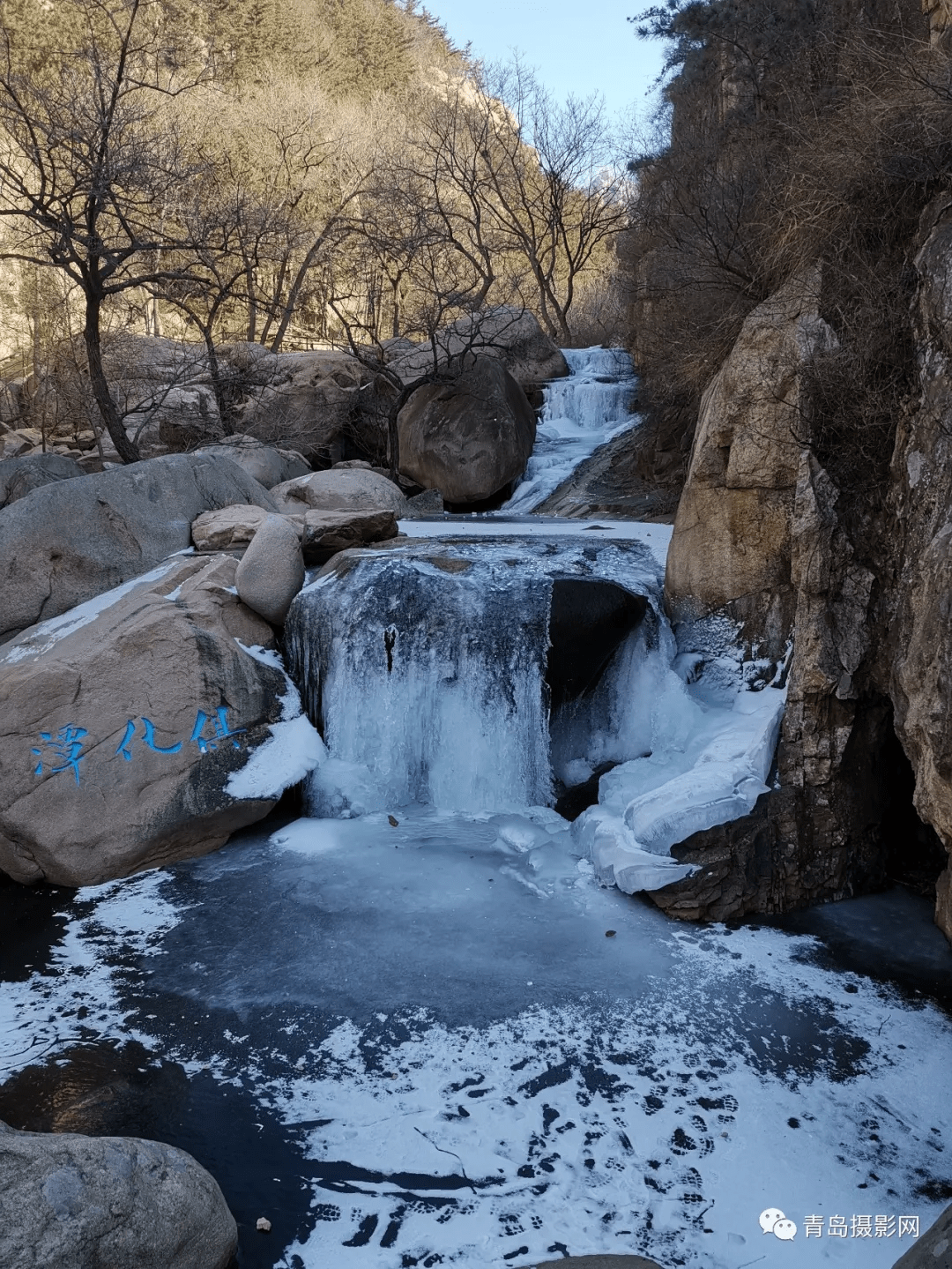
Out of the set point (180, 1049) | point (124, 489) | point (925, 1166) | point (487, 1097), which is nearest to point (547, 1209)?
point (487, 1097)

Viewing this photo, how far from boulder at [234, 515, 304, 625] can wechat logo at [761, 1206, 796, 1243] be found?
475 centimetres

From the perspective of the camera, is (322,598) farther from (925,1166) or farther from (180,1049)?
(925,1166)

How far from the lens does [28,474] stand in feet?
28.2

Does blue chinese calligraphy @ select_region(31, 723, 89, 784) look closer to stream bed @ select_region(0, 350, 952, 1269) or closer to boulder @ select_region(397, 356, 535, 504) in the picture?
stream bed @ select_region(0, 350, 952, 1269)

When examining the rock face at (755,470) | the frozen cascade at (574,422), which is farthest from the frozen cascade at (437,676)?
the frozen cascade at (574,422)

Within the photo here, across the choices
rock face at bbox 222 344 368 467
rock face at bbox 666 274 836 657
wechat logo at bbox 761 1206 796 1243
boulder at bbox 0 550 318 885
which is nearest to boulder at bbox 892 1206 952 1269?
wechat logo at bbox 761 1206 796 1243

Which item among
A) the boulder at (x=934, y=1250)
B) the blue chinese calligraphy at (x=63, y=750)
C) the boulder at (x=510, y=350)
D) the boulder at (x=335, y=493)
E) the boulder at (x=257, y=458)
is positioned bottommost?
the blue chinese calligraphy at (x=63, y=750)

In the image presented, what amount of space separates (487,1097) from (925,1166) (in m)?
1.49

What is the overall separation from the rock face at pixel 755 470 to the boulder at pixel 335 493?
3737 mm

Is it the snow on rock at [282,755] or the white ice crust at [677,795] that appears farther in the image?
the snow on rock at [282,755]

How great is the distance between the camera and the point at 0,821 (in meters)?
5.24

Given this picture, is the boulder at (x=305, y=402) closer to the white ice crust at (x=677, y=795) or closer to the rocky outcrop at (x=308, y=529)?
the rocky outcrop at (x=308, y=529)

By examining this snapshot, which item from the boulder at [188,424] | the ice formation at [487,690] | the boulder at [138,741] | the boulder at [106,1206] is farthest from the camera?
the boulder at [188,424]

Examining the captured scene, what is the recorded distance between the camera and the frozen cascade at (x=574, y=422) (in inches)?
471
